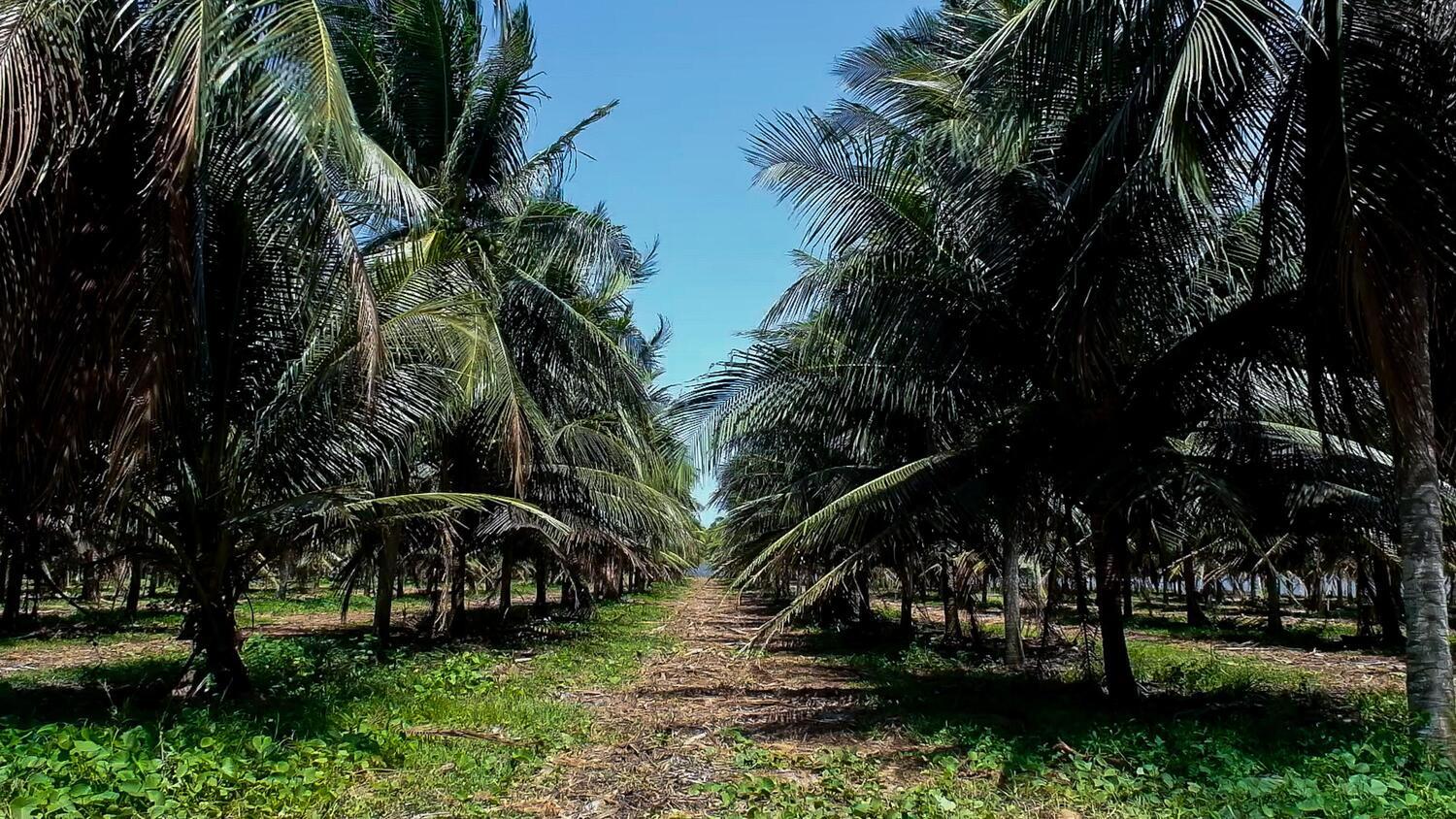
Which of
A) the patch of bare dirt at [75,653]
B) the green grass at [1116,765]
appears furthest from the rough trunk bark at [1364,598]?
the patch of bare dirt at [75,653]

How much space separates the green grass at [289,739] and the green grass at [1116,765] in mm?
1978

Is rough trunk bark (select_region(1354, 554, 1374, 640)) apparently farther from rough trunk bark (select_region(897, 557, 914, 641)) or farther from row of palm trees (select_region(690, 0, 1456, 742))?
rough trunk bark (select_region(897, 557, 914, 641))

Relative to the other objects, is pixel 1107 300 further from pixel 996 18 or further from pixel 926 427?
pixel 926 427

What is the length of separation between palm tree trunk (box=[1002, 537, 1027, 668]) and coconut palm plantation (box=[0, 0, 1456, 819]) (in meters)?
0.06

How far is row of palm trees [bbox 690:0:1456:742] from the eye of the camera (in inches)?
215

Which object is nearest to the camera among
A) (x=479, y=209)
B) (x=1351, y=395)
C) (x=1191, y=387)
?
(x=1351, y=395)

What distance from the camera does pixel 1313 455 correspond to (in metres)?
8.37

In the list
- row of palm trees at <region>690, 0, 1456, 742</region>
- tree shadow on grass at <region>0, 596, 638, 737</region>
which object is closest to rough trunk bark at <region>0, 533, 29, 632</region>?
tree shadow on grass at <region>0, 596, 638, 737</region>

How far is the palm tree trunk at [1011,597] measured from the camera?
11.6m

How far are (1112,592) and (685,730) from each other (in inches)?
165

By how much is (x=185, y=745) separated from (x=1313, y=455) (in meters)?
9.59

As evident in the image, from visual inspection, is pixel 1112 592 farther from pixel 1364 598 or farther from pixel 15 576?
pixel 1364 598

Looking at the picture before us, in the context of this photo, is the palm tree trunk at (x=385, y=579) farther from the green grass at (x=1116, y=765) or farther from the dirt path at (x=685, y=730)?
the green grass at (x=1116, y=765)

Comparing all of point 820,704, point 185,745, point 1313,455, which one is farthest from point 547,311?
point 1313,455
